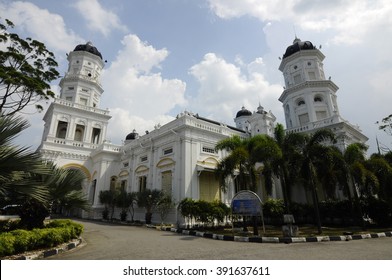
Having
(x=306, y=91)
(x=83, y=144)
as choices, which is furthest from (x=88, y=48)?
(x=306, y=91)

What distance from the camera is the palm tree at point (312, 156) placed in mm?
12836

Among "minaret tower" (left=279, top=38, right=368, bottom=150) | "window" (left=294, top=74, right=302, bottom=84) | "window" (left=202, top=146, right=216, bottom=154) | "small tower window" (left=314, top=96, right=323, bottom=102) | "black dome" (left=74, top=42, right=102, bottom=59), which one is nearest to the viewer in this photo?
"window" (left=202, top=146, right=216, bottom=154)

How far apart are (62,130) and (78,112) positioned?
345cm

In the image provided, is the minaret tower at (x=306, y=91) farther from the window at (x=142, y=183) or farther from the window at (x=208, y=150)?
the window at (x=142, y=183)

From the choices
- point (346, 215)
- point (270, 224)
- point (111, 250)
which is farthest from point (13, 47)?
point (346, 215)

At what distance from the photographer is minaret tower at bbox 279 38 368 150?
23.7 m

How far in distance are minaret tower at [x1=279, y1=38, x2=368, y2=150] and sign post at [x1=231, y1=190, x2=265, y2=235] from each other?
13.6 m

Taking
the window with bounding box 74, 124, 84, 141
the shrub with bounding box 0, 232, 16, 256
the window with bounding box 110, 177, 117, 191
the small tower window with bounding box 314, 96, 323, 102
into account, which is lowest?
the shrub with bounding box 0, 232, 16, 256

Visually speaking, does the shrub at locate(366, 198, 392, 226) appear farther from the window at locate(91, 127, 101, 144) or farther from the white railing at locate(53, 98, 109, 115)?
the white railing at locate(53, 98, 109, 115)

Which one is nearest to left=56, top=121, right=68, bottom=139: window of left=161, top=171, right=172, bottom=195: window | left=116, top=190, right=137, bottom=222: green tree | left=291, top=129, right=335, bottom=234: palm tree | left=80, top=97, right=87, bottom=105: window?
left=80, top=97, right=87, bottom=105: window

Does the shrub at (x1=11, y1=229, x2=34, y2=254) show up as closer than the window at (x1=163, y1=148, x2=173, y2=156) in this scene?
Yes

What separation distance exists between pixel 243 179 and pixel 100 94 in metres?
25.9

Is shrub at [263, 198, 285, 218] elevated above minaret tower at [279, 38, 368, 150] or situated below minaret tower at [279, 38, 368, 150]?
below

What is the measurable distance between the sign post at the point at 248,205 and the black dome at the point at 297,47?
21.4 m
